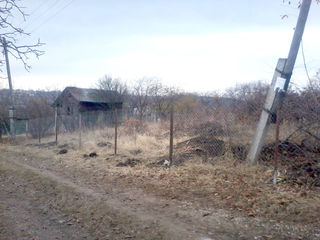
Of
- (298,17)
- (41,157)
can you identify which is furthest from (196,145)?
(41,157)

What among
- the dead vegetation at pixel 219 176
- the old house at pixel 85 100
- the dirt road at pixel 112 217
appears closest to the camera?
the dirt road at pixel 112 217

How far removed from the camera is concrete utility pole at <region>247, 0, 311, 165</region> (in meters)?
6.69

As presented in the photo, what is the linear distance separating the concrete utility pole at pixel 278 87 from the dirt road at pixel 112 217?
9.66 ft

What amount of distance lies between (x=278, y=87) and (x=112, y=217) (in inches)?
186

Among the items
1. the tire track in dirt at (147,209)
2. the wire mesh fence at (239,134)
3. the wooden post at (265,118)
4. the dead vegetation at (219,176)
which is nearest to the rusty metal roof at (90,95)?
the wire mesh fence at (239,134)

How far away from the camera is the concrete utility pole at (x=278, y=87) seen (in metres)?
6.69

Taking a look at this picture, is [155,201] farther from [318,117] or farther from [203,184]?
[318,117]

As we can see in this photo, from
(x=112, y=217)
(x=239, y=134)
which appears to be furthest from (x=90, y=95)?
(x=112, y=217)

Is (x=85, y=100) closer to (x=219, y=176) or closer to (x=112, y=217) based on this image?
(x=219, y=176)

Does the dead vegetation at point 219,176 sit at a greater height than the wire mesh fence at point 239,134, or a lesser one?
lesser

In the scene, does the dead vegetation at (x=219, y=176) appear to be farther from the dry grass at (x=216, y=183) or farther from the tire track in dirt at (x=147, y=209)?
the tire track in dirt at (x=147, y=209)

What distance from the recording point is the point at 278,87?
6840 mm

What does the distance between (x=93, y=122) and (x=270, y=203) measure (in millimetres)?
12533

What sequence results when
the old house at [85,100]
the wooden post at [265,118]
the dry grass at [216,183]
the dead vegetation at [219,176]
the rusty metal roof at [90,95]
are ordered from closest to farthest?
the dry grass at [216,183]
the dead vegetation at [219,176]
the wooden post at [265,118]
the old house at [85,100]
the rusty metal roof at [90,95]
